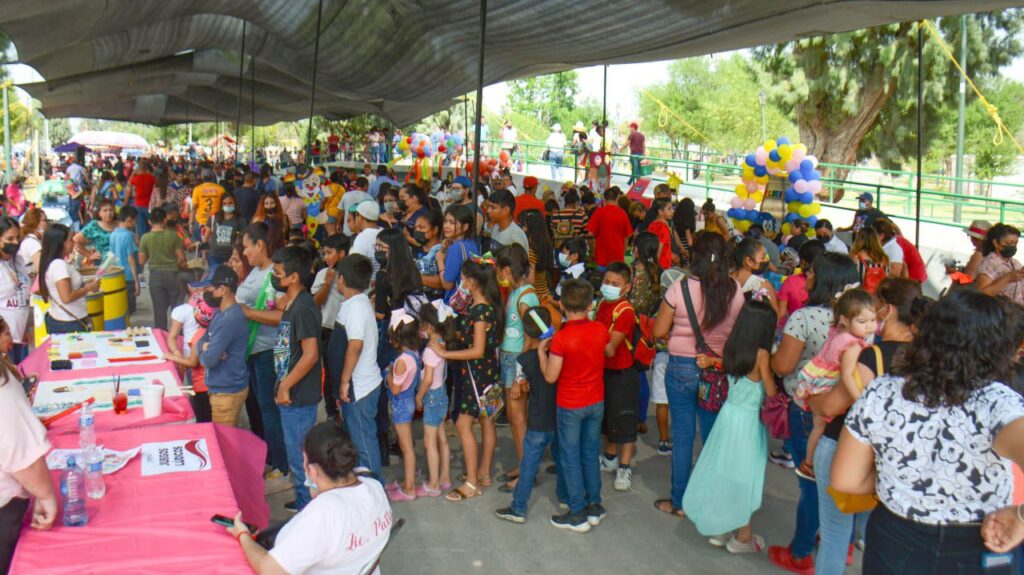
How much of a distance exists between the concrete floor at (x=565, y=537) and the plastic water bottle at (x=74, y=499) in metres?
1.56

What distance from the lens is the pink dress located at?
3.68 meters

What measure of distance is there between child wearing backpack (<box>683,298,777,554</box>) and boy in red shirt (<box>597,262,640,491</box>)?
65 centimetres

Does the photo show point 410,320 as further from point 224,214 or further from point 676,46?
point 676,46

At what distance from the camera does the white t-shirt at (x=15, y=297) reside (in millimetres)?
5852

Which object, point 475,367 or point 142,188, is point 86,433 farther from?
point 142,188

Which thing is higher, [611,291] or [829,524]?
[611,291]

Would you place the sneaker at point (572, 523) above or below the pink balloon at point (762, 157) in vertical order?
below

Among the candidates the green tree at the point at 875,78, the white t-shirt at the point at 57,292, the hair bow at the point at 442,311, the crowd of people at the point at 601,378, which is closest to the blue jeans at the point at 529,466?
the crowd of people at the point at 601,378

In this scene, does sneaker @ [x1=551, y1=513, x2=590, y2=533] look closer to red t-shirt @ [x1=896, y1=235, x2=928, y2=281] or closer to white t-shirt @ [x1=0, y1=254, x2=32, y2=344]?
red t-shirt @ [x1=896, y1=235, x2=928, y2=281]

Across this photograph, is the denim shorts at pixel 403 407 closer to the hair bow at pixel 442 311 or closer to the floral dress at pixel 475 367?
the floral dress at pixel 475 367

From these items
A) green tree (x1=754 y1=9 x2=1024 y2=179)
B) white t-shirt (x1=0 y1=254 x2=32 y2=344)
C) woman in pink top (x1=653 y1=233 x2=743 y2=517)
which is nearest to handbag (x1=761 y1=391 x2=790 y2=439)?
woman in pink top (x1=653 y1=233 x2=743 y2=517)

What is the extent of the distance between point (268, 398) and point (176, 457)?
1552 millimetres

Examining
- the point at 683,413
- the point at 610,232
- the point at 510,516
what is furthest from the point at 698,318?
the point at 610,232

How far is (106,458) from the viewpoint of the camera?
3.60m
